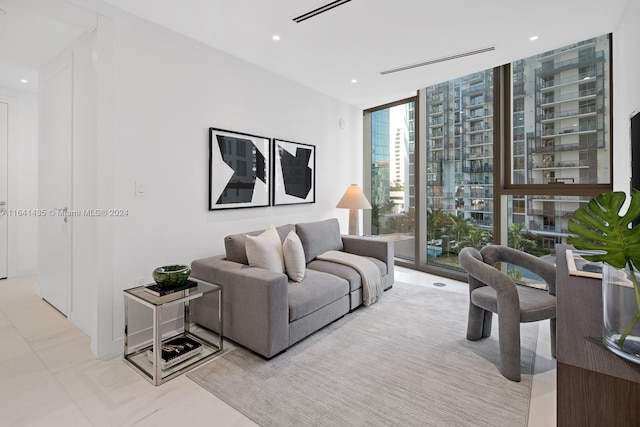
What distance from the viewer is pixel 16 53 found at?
3.05 meters

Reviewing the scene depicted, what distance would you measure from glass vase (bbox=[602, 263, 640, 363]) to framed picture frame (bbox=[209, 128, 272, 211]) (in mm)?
2900

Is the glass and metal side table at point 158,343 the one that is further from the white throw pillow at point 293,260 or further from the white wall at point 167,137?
the white throw pillow at point 293,260

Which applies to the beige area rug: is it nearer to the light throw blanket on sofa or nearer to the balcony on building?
the light throw blanket on sofa

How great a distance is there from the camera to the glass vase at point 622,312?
912 millimetres

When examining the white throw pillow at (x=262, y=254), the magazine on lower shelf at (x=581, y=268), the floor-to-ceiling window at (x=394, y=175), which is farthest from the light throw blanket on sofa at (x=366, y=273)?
the magazine on lower shelf at (x=581, y=268)

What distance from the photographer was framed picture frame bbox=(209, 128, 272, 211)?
10.2 ft

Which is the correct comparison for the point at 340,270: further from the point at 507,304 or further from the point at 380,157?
the point at 380,157

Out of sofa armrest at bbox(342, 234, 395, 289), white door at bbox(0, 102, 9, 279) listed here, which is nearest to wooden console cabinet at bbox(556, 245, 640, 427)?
sofa armrest at bbox(342, 234, 395, 289)

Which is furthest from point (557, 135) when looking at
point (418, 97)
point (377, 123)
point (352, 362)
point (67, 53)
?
point (67, 53)

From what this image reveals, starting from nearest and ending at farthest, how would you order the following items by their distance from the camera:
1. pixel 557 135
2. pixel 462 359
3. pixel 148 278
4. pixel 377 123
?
pixel 462 359 → pixel 148 278 → pixel 557 135 → pixel 377 123

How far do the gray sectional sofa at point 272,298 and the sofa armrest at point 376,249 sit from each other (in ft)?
2.00

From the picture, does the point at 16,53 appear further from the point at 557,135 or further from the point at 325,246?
the point at 557,135

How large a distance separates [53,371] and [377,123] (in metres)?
4.97

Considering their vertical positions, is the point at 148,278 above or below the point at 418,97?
below
